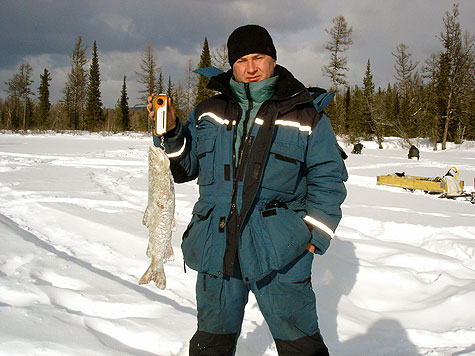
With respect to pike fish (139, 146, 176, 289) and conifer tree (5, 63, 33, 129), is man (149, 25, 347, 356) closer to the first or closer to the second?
pike fish (139, 146, 176, 289)

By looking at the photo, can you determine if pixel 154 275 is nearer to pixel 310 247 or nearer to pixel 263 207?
pixel 263 207

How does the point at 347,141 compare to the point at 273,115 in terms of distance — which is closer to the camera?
the point at 273,115

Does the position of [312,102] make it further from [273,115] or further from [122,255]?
[122,255]

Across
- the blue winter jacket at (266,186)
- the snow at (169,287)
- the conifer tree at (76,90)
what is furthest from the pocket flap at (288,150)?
the conifer tree at (76,90)

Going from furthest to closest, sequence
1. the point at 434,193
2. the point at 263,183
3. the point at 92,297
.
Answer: the point at 434,193 < the point at 92,297 < the point at 263,183

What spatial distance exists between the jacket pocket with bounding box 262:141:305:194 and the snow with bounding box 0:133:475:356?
1478mm

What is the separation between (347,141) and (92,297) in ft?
116

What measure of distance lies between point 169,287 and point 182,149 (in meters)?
2.19

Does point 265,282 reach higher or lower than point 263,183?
lower

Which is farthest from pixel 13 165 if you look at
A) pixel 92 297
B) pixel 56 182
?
pixel 92 297

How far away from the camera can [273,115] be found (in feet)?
6.86

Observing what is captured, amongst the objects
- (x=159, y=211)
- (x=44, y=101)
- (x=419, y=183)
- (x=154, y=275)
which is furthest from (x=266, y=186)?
(x=44, y=101)

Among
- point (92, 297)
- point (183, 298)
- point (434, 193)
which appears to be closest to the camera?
point (92, 297)

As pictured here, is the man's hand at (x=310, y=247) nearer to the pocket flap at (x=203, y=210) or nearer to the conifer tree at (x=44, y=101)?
the pocket flap at (x=203, y=210)
